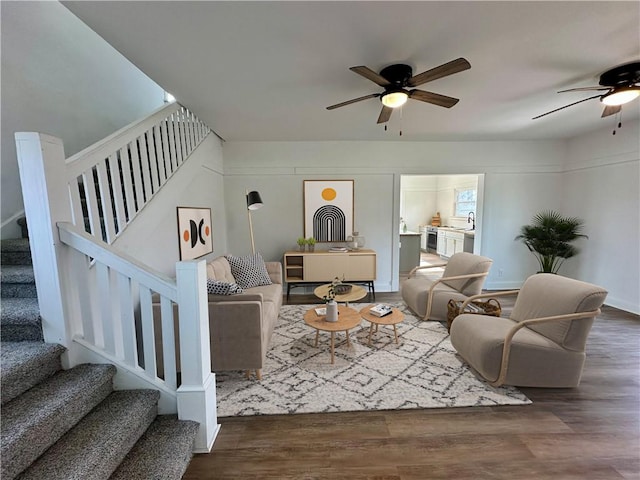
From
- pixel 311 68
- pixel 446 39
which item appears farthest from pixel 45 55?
pixel 446 39

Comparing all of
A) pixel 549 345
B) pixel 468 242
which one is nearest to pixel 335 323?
pixel 549 345

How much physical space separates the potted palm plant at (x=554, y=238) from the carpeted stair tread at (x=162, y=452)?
553cm

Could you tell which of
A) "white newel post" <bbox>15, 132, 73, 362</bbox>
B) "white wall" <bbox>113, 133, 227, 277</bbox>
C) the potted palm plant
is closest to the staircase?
"white newel post" <bbox>15, 132, 73, 362</bbox>

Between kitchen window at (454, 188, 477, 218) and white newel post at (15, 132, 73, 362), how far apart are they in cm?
813

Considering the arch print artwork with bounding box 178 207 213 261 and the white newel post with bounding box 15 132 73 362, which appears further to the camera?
the arch print artwork with bounding box 178 207 213 261

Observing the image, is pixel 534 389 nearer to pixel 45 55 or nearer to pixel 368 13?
pixel 368 13

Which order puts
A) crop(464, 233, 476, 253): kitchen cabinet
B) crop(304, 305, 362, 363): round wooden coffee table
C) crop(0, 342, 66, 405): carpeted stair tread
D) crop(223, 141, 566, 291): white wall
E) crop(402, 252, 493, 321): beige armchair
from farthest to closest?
crop(464, 233, 476, 253): kitchen cabinet → crop(223, 141, 566, 291): white wall → crop(402, 252, 493, 321): beige armchair → crop(304, 305, 362, 363): round wooden coffee table → crop(0, 342, 66, 405): carpeted stair tread

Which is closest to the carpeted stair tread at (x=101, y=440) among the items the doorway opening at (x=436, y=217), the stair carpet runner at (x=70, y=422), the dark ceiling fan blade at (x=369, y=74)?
the stair carpet runner at (x=70, y=422)

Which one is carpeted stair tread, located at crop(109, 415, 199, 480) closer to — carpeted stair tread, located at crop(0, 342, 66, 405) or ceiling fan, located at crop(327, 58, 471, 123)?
carpeted stair tread, located at crop(0, 342, 66, 405)

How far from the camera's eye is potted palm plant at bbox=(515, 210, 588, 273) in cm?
447

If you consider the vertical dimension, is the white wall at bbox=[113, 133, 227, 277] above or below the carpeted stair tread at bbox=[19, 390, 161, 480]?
above

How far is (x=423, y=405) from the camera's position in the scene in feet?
6.83

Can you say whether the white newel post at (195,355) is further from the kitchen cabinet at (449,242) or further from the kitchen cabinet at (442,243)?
the kitchen cabinet at (442,243)

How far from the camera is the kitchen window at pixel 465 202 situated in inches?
293
